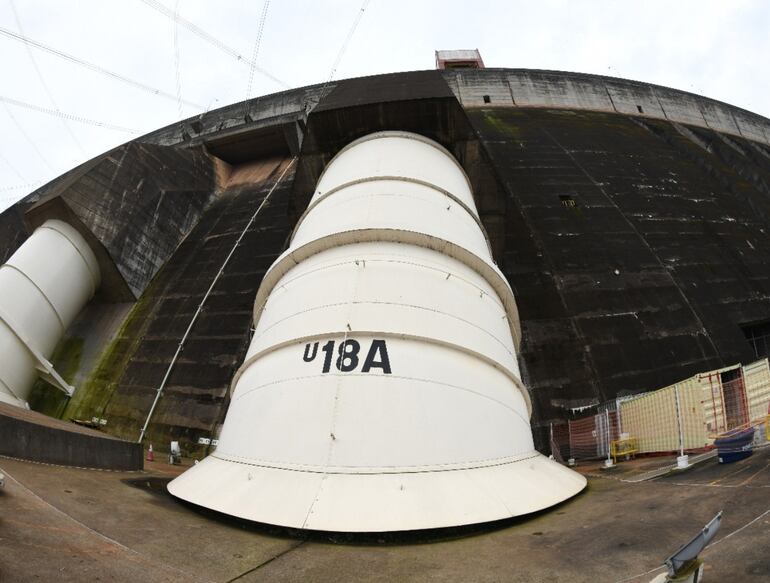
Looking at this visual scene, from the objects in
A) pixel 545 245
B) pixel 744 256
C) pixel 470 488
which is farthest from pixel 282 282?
pixel 744 256

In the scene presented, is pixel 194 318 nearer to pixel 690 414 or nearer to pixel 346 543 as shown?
pixel 346 543

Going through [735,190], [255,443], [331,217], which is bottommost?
[255,443]

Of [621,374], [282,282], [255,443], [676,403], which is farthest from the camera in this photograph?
[621,374]

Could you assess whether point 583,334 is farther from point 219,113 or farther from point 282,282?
point 219,113

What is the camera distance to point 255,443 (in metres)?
5.09

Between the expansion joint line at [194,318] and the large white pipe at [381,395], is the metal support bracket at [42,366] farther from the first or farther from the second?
the large white pipe at [381,395]

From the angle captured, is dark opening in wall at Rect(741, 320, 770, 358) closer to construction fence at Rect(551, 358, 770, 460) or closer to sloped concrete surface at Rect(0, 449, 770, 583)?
construction fence at Rect(551, 358, 770, 460)

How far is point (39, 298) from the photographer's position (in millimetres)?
13000

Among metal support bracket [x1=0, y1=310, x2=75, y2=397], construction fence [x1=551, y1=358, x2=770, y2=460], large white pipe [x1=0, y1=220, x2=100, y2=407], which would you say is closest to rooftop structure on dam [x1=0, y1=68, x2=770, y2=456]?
metal support bracket [x1=0, y1=310, x2=75, y2=397]

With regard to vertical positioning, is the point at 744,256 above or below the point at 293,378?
above

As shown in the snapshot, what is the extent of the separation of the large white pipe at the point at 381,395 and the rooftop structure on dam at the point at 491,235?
4461mm

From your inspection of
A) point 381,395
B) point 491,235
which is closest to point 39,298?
point 381,395

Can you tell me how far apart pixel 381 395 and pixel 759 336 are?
46.3 feet

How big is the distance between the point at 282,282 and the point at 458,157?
622 cm
